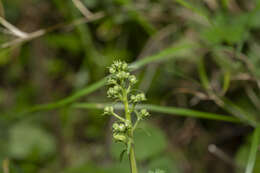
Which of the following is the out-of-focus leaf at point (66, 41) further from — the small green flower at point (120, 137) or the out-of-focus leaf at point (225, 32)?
the small green flower at point (120, 137)

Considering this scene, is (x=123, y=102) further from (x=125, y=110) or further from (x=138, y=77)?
(x=138, y=77)

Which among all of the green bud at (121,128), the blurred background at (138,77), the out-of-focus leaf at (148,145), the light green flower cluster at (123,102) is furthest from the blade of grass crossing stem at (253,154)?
the out-of-focus leaf at (148,145)

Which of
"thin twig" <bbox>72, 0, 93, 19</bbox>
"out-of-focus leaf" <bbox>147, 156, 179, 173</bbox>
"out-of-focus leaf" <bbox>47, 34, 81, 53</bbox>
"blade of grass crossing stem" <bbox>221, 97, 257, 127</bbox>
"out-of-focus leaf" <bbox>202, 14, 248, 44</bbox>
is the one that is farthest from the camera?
"out-of-focus leaf" <bbox>47, 34, 81, 53</bbox>

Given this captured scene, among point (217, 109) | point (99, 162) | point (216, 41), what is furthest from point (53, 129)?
point (216, 41)

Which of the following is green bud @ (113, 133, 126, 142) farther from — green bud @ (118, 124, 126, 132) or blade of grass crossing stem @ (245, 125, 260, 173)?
blade of grass crossing stem @ (245, 125, 260, 173)

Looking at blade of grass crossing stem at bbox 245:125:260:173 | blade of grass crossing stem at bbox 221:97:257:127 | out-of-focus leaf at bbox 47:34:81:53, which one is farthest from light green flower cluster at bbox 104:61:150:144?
out-of-focus leaf at bbox 47:34:81:53
